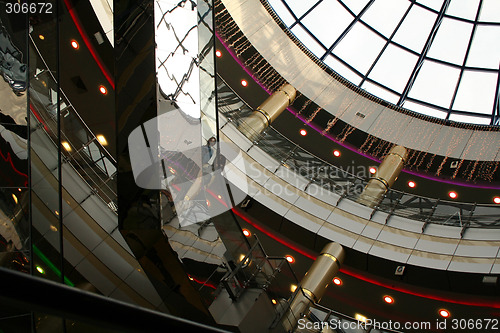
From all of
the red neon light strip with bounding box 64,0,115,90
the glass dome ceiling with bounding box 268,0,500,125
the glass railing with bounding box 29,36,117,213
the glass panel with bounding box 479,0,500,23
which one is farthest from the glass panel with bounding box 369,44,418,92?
the glass railing with bounding box 29,36,117,213

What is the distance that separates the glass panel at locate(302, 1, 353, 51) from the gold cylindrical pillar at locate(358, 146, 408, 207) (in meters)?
5.72

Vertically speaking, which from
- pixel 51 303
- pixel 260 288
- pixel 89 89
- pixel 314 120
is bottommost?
pixel 51 303

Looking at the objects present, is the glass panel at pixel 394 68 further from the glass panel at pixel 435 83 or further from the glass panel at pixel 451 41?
the glass panel at pixel 451 41

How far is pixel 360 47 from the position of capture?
70.2ft

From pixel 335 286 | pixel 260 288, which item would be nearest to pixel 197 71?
pixel 260 288

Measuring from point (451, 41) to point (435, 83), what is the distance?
6.15 ft

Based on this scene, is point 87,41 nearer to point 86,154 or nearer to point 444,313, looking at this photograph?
point 86,154

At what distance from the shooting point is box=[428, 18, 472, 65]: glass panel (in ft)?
66.9

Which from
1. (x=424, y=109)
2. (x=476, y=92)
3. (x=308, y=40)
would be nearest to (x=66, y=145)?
(x=308, y=40)

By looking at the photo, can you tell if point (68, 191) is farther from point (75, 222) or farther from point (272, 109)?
point (272, 109)

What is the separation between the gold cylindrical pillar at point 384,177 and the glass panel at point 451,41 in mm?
4484

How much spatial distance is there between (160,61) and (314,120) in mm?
15733

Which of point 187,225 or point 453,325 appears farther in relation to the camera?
point 453,325

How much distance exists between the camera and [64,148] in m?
7.39
